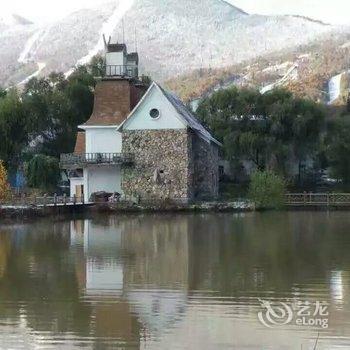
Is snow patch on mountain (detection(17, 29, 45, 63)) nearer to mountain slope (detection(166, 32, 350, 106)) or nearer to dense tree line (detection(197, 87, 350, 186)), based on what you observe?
mountain slope (detection(166, 32, 350, 106))

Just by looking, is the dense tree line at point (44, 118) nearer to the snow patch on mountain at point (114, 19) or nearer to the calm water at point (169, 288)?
the calm water at point (169, 288)

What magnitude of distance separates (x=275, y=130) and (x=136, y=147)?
9.71m

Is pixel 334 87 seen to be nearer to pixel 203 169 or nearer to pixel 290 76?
pixel 290 76

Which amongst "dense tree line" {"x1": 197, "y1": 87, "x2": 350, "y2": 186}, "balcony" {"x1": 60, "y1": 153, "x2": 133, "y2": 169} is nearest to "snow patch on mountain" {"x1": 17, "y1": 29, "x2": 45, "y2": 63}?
"dense tree line" {"x1": 197, "y1": 87, "x2": 350, "y2": 186}

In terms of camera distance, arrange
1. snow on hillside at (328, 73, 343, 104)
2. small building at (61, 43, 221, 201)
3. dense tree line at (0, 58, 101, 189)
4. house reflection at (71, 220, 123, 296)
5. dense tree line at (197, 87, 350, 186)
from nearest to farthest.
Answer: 1. house reflection at (71, 220, 123, 296)
2. small building at (61, 43, 221, 201)
3. dense tree line at (197, 87, 350, 186)
4. dense tree line at (0, 58, 101, 189)
5. snow on hillside at (328, 73, 343, 104)

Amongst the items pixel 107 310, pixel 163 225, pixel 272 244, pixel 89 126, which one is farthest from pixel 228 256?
pixel 89 126

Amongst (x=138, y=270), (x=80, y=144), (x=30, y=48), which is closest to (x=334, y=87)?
(x=80, y=144)

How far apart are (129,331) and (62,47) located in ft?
449

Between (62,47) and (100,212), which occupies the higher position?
(62,47)

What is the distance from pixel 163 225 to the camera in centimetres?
2925

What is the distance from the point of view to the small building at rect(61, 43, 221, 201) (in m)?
41.9

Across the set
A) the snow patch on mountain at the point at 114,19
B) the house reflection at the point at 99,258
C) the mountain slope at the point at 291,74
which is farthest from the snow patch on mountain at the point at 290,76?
the house reflection at the point at 99,258

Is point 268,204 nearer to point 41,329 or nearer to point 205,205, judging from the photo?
point 205,205

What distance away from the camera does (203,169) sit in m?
45.2
